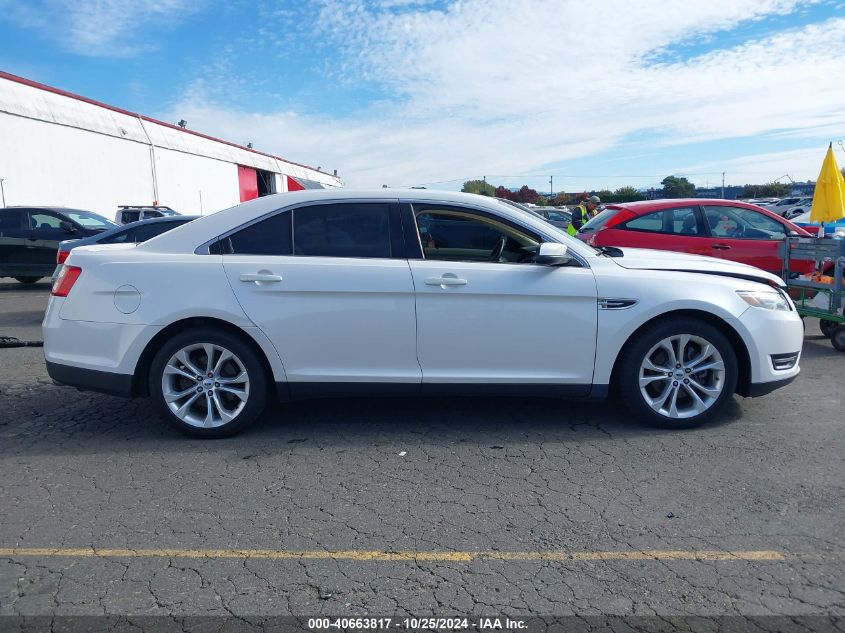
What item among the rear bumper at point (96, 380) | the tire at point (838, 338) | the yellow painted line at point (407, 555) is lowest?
the yellow painted line at point (407, 555)

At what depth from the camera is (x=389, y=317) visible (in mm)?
4582

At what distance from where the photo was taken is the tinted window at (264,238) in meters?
4.72

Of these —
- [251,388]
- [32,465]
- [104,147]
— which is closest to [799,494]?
[251,388]

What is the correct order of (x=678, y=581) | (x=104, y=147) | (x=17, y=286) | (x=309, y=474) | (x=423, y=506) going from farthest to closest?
(x=104, y=147), (x=17, y=286), (x=309, y=474), (x=423, y=506), (x=678, y=581)

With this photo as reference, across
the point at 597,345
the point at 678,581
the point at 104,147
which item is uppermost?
the point at 104,147

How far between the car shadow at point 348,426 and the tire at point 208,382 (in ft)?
0.48

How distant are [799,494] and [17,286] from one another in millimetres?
15471

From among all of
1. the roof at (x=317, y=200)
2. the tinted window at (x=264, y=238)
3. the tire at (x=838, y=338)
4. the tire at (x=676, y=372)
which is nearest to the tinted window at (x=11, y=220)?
the roof at (x=317, y=200)

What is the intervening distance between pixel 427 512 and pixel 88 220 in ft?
42.5

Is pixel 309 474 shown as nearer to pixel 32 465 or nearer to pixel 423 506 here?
pixel 423 506

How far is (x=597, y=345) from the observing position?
4641 millimetres

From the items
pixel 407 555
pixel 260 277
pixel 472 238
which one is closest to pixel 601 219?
pixel 472 238

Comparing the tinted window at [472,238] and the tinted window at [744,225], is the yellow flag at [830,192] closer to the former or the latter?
the tinted window at [744,225]

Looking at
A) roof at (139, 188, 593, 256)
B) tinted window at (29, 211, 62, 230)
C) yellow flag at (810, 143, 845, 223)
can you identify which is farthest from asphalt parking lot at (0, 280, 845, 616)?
tinted window at (29, 211, 62, 230)
